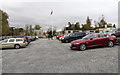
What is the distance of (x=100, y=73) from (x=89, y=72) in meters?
0.42

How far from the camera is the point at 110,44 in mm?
7754

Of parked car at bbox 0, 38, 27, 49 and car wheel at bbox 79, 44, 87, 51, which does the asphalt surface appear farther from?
parked car at bbox 0, 38, 27, 49

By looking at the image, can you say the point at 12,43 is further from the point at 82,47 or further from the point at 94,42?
the point at 94,42

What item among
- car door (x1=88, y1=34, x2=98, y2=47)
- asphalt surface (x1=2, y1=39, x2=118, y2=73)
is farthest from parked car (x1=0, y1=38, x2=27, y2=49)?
car door (x1=88, y1=34, x2=98, y2=47)

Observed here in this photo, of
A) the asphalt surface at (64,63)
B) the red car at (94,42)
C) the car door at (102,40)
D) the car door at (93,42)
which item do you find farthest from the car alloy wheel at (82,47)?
the car door at (102,40)

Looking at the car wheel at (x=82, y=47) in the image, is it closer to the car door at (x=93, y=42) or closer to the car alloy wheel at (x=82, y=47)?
the car alloy wheel at (x=82, y=47)

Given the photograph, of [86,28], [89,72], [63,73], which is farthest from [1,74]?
[86,28]

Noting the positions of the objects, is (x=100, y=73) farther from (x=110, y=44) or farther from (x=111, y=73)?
(x=110, y=44)

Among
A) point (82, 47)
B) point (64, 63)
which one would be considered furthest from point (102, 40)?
point (64, 63)

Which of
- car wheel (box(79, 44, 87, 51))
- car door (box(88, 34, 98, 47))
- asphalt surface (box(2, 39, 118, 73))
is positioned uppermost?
car door (box(88, 34, 98, 47))

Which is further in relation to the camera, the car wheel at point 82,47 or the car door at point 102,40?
the car door at point 102,40

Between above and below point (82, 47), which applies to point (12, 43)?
→ above

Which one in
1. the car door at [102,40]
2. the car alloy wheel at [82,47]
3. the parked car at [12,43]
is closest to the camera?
the car alloy wheel at [82,47]

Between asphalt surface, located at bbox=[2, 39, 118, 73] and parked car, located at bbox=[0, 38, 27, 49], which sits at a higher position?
parked car, located at bbox=[0, 38, 27, 49]
